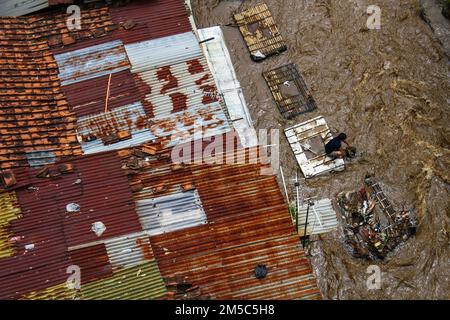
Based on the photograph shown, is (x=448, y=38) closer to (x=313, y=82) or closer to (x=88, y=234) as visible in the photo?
(x=313, y=82)

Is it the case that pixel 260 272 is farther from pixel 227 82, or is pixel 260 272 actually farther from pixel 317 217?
pixel 227 82

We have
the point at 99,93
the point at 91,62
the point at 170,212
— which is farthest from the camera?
the point at 91,62

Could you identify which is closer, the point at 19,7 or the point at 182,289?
the point at 182,289

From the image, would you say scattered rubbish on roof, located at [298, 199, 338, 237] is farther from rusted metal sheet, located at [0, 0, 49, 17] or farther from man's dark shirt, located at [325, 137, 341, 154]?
rusted metal sheet, located at [0, 0, 49, 17]

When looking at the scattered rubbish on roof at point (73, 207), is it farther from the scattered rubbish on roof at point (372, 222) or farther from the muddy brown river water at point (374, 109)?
the scattered rubbish on roof at point (372, 222)

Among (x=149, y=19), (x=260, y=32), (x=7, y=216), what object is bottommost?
(x=7, y=216)

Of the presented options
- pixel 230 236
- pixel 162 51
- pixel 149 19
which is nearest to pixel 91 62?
pixel 162 51

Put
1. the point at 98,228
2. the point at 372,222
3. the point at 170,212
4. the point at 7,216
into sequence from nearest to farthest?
the point at 7,216 → the point at 98,228 → the point at 170,212 → the point at 372,222
